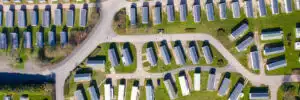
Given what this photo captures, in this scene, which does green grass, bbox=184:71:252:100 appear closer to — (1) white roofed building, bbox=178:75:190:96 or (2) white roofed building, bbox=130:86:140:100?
(1) white roofed building, bbox=178:75:190:96

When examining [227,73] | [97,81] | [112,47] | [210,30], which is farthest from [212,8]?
[97,81]

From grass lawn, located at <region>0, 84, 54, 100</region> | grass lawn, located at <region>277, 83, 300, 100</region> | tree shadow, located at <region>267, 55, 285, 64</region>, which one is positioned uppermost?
tree shadow, located at <region>267, 55, 285, 64</region>

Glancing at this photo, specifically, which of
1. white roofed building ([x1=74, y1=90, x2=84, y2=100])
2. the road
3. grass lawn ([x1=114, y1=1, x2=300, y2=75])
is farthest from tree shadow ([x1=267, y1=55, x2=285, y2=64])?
white roofed building ([x1=74, y1=90, x2=84, y2=100])

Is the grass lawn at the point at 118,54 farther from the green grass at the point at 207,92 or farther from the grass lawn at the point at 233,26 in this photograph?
the green grass at the point at 207,92

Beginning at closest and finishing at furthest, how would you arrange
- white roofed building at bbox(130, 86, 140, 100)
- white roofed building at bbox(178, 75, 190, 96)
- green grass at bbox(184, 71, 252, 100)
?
green grass at bbox(184, 71, 252, 100) → white roofed building at bbox(178, 75, 190, 96) → white roofed building at bbox(130, 86, 140, 100)

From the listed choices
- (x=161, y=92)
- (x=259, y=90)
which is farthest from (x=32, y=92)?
(x=259, y=90)

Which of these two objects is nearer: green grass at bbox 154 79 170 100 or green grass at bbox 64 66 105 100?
green grass at bbox 154 79 170 100

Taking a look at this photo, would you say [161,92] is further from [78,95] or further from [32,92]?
[32,92]
